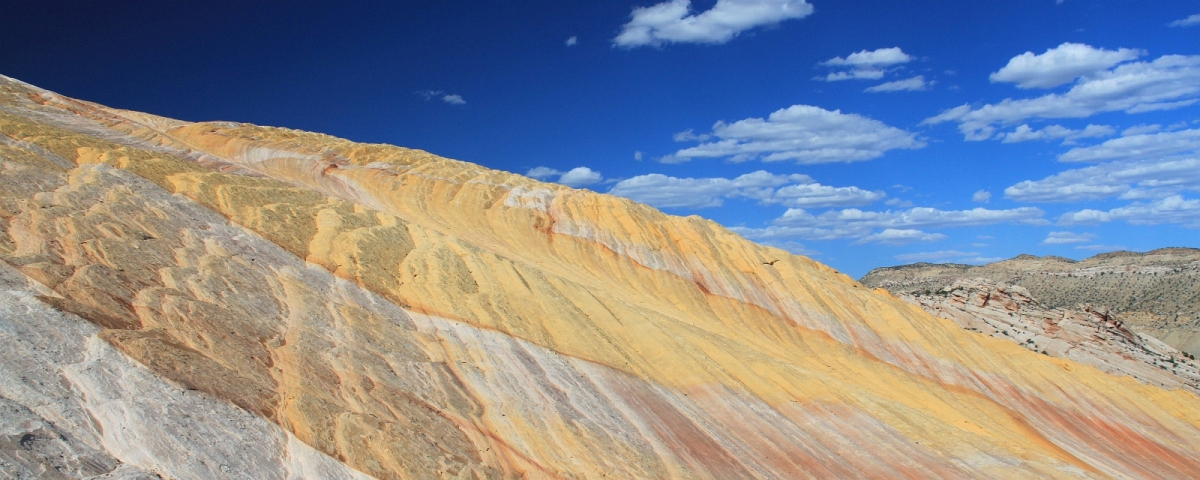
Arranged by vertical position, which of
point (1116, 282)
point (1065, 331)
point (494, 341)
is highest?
point (1116, 282)

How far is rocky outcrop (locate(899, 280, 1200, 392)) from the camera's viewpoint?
136ft

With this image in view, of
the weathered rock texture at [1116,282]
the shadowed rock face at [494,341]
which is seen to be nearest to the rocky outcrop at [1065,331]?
the shadowed rock face at [494,341]

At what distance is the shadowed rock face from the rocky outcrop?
2507 millimetres

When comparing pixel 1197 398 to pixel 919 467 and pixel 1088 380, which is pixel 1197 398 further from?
pixel 919 467

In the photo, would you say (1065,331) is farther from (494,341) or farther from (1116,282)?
(1116,282)

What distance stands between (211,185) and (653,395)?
1850cm

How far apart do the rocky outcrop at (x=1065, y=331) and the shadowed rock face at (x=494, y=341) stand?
251 centimetres

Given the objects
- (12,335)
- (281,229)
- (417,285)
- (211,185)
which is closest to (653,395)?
(417,285)

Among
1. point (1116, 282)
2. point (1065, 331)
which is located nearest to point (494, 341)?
point (1065, 331)

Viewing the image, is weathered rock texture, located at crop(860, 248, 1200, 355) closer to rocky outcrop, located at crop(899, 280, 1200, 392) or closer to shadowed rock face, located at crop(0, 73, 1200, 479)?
rocky outcrop, located at crop(899, 280, 1200, 392)

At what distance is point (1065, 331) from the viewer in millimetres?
43844

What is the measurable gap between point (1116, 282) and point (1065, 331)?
59096mm

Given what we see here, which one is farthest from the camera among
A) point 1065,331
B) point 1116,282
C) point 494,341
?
point 1116,282

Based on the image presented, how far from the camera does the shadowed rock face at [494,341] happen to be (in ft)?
49.5
